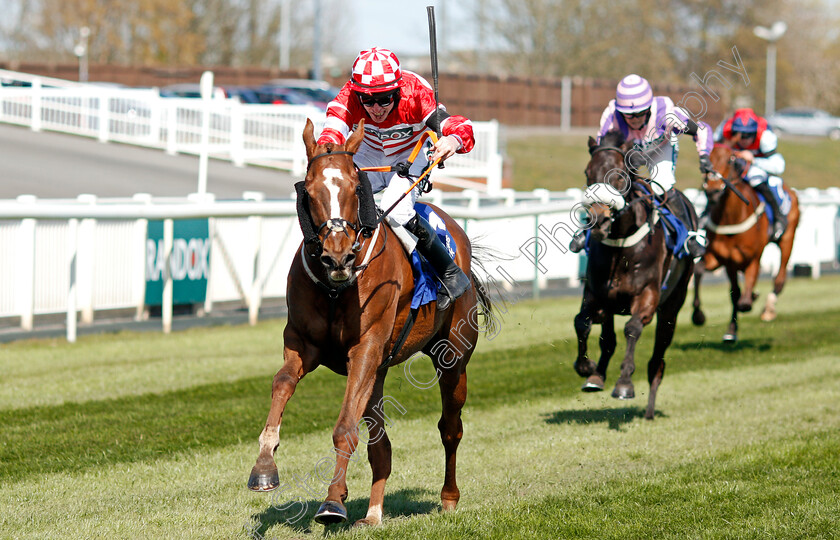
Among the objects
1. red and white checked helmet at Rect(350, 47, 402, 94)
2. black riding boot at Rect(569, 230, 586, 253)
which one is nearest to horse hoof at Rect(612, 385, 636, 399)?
black riding boot at Rect(569, 230, 586, 253)

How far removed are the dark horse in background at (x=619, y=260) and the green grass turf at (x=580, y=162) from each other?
2266 cm

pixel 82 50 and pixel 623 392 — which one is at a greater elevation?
pixel 82 50

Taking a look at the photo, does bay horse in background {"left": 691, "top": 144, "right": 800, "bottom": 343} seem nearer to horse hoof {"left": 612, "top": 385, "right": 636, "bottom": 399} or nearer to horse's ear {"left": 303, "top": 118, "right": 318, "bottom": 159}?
horse hoof {"left": 612, "top": 385, "right": 636, "bottom": 399}

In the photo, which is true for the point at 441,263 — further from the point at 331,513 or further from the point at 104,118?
the point at 104,118

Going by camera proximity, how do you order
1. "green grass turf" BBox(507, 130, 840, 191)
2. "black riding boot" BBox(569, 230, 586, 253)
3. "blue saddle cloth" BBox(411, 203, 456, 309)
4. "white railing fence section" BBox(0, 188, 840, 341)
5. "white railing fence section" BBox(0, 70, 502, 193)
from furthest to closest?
"green grass turf" BBox(507, 130, 840, 191) → "white railing fence section" BBox(0, 70, 502, 193) → "white railing fence section" BBox(0, 188, 840, 341) → "black riding boot" BBox(569, 230, 586, 253) → "blue saddle cloth" BBox(411, 203, 456, 309)

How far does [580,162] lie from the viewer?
3600 cm

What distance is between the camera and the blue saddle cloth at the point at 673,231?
836cm

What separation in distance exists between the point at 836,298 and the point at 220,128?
12.5m

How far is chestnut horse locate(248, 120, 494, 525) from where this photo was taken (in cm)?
438

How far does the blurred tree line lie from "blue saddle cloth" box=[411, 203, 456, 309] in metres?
41.0

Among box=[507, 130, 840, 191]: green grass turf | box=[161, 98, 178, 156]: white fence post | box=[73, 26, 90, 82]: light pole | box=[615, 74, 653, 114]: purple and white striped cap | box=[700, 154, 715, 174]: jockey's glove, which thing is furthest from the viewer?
box=[73, 26, 90, 82]: light pole

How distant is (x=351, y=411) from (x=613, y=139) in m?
3.83

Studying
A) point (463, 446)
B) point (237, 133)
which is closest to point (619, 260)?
point (463, 446)

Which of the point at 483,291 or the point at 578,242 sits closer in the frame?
the point at 483,291
